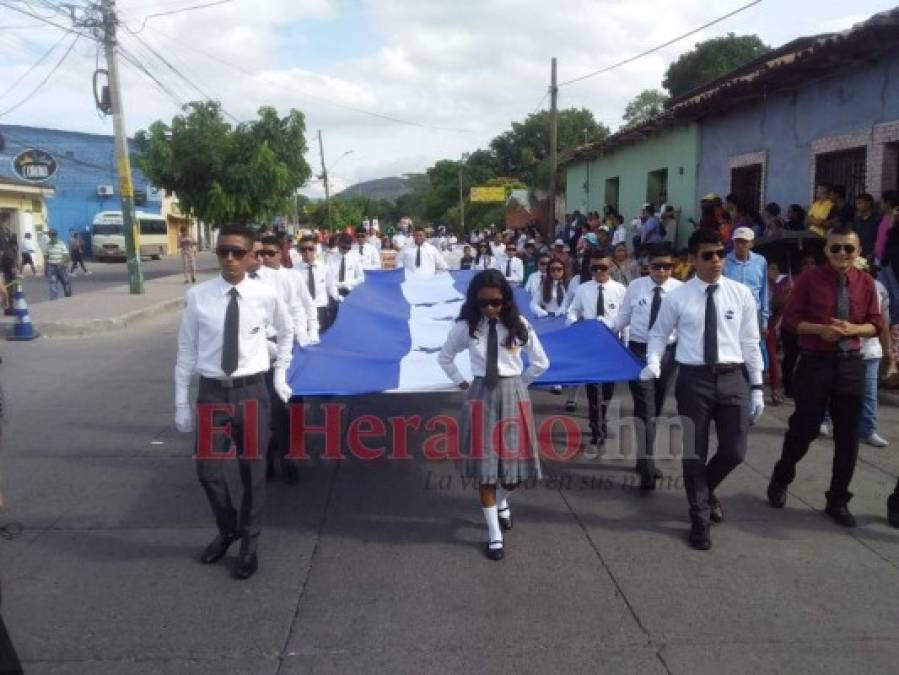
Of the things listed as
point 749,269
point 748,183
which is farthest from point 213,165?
point 749,269

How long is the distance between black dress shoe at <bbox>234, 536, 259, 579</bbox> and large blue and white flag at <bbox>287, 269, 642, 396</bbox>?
1.19m

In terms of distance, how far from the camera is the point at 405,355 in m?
6.58

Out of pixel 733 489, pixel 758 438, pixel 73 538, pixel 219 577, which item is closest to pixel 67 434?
pixel 73 538

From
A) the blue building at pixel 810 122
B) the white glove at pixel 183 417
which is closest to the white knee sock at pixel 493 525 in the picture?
the white glove at pixel 183 417

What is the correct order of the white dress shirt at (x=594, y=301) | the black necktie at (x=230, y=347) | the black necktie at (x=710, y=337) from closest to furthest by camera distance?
the black necktie at (x=230, y=347)
the black necktie at (x=710, y=337)
the white dress shirt at (x=594, y=301)

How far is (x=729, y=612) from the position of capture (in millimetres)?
3959

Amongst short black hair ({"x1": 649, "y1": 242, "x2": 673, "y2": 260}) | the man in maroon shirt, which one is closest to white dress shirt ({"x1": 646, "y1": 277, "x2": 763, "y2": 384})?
the man in maroon shirt

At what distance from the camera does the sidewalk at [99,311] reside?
45.8ft

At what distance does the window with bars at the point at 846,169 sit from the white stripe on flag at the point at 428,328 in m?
5.61

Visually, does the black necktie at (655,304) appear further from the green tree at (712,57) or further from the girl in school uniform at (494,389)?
the green tree at (712,57)

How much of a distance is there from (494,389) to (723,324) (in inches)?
58.2

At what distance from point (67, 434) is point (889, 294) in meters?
8.53

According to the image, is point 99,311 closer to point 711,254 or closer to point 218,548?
point 218,548

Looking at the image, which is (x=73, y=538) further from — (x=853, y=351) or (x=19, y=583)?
(x=853, y=351)
